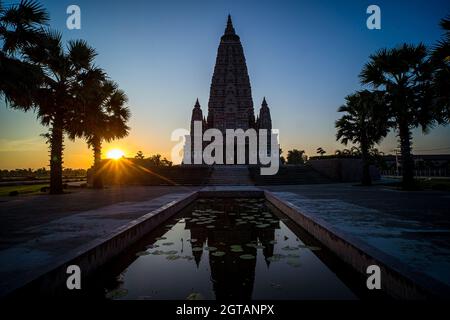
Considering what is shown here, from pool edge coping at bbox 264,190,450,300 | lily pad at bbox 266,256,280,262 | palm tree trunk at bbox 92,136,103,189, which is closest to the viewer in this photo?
pool edge coping at bbox 264,190,450,300

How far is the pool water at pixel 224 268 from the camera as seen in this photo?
11.6 feet

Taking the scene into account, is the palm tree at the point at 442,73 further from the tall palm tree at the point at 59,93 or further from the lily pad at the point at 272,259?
the tall palm tree at the point at 59,93

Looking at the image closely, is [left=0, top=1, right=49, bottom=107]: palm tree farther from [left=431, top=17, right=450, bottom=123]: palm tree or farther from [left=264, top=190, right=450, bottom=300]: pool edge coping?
[left=431, top=17, right=450, bottom=123]: palm tree

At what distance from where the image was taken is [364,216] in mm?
7082

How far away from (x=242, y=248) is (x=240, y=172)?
23.7 metres

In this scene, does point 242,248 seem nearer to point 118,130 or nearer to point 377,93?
point 377,93

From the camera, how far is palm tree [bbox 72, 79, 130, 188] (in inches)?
692

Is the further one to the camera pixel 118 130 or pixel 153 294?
pixel 118 130

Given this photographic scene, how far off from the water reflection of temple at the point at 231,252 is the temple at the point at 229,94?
37.5 metres

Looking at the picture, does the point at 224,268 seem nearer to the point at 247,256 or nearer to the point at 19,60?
the point at 247,256

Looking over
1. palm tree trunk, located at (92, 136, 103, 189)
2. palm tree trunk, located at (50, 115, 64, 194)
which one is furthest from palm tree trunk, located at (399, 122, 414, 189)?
palm tree trunk, located at (92, 136, 103, 189)

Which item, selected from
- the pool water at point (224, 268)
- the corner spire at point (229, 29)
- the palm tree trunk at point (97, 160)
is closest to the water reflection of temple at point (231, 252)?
the pool water at point (224, 268)

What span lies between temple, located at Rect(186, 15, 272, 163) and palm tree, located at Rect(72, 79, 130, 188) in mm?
25354
